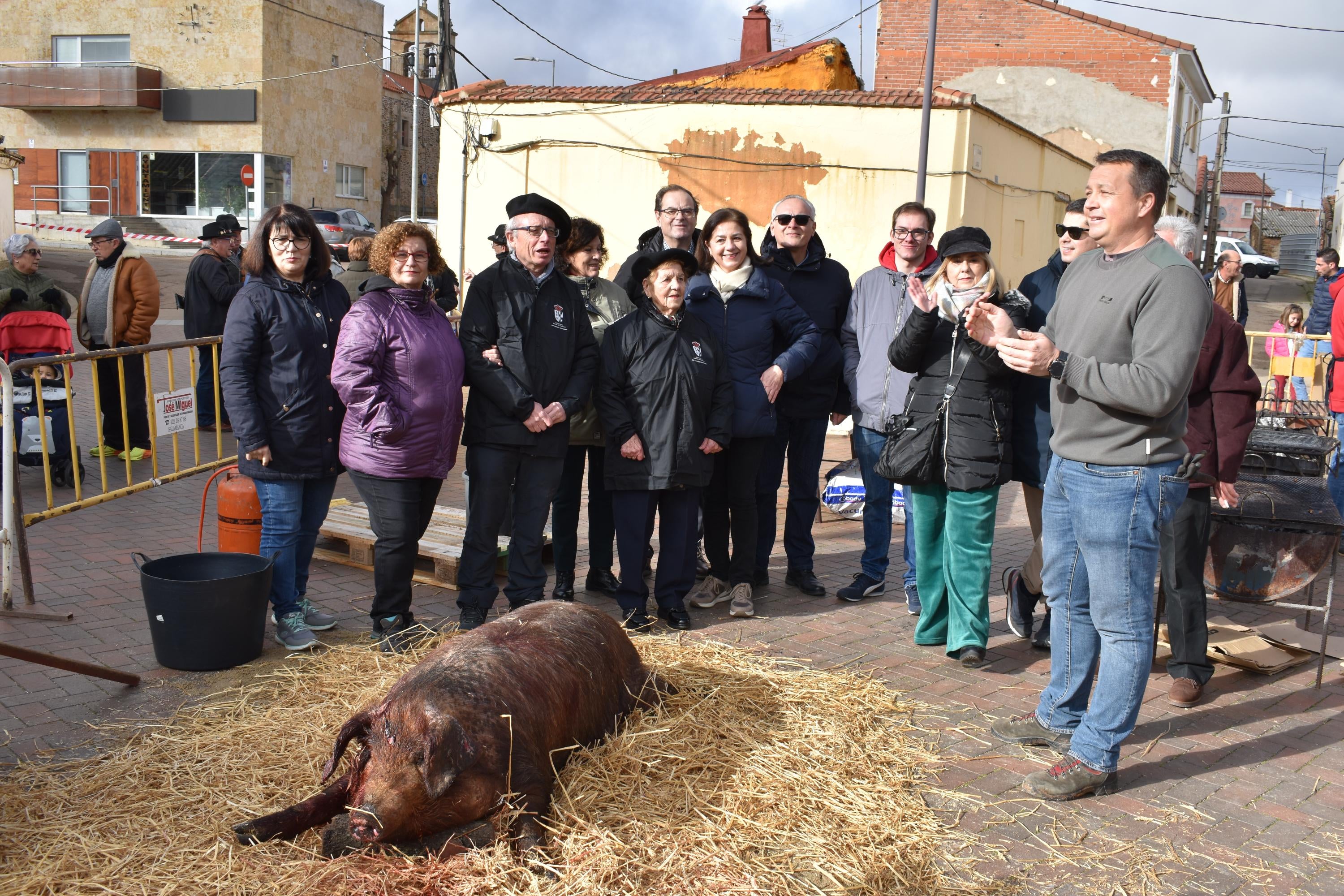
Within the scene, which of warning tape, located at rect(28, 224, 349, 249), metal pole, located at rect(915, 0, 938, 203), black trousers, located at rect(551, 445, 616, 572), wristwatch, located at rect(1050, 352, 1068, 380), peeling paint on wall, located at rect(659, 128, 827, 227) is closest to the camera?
wristwatch, located at rect(1050, 352, 1068, 380)

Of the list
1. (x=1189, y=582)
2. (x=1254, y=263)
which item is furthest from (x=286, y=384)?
(x=1254, y=263)

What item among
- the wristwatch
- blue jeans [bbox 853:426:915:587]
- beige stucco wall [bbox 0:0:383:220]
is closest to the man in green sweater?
the wristwatch

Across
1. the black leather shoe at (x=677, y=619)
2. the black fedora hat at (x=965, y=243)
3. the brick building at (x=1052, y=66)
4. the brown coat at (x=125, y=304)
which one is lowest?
the black leather shoe at (x=677, y=619)

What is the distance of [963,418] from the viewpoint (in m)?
5.17

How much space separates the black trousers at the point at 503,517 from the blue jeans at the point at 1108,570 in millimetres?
2510

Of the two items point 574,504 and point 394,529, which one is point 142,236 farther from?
point 394,529

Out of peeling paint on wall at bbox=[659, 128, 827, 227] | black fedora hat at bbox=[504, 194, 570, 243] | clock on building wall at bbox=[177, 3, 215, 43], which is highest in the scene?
clock on building wall at bbox=[177, 3, 215, 43]

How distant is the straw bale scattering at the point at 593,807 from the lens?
315cm

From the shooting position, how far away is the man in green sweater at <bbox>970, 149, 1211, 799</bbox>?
360 centimetres

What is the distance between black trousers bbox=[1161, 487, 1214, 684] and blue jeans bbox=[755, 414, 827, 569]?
2.06m

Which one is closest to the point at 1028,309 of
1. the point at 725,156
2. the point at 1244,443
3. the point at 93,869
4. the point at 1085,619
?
the point at 1244,443

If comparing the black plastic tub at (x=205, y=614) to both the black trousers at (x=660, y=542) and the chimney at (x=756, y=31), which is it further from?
the chimney at (x=756, y=31)

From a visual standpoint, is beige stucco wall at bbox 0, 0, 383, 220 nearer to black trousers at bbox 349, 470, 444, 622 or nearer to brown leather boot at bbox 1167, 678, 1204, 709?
black trousers at bbox 349, 470, 444, 622

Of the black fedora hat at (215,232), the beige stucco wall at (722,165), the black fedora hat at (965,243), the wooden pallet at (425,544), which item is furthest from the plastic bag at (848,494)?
the beige stucco wall at (722,165)
